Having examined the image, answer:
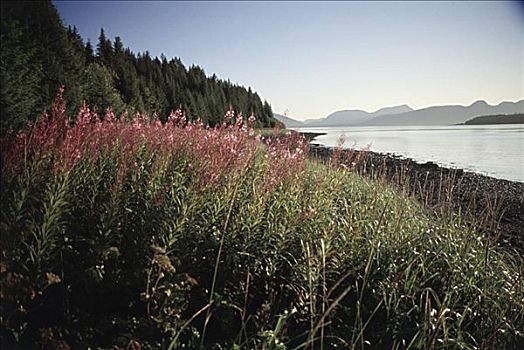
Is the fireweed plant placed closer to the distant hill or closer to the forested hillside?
the forested hillside

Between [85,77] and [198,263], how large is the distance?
8.80ft

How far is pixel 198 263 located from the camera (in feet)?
11.0

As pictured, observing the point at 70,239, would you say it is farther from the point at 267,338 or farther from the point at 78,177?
the point at 267,338

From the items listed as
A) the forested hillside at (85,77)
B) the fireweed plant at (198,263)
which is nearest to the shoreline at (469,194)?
the fireweed plant at (198,263)

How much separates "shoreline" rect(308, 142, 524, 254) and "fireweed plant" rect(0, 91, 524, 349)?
7.15ft

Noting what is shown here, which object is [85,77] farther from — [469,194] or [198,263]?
[469,194]

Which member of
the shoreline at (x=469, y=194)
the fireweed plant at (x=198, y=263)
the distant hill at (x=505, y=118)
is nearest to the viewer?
the fireweed plant at (x=198, y=263)

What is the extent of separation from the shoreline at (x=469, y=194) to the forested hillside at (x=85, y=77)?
3104 mm

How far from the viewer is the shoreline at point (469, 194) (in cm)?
709

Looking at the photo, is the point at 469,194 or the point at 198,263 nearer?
the point at 198,263

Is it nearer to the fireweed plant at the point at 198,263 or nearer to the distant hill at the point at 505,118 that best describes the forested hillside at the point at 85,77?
the fireweed plant at the point at 198,263

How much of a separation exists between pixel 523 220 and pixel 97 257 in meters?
11.4

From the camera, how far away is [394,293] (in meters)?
3.47

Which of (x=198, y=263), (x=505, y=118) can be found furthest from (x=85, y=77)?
(x=505, y=118)
